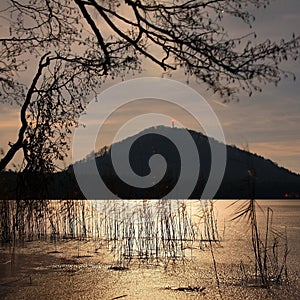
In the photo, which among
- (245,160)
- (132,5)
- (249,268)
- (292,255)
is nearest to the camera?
(132,5)

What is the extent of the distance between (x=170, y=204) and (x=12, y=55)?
3616 mm

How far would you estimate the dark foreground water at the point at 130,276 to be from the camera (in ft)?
13.8

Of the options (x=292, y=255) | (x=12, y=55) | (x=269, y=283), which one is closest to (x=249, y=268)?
(x=269, y=283)

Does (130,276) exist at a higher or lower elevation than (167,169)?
lower

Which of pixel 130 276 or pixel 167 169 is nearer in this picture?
pixel 130 276

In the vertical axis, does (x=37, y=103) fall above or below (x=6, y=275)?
above

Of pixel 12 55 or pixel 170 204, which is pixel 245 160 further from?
pixel 170 204

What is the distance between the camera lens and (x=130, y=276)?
199 inches

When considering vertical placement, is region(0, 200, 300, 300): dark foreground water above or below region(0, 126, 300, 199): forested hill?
below

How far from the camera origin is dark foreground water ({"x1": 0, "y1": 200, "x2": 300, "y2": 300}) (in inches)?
165

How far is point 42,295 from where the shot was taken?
4.18 m

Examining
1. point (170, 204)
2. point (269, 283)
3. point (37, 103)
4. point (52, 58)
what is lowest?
point (269, 283)

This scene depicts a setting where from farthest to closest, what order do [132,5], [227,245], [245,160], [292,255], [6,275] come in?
[227,245]
[292,255]
[6,275]
[245,160]
[132,5]

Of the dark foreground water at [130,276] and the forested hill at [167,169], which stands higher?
the forested hill at [167,169]
